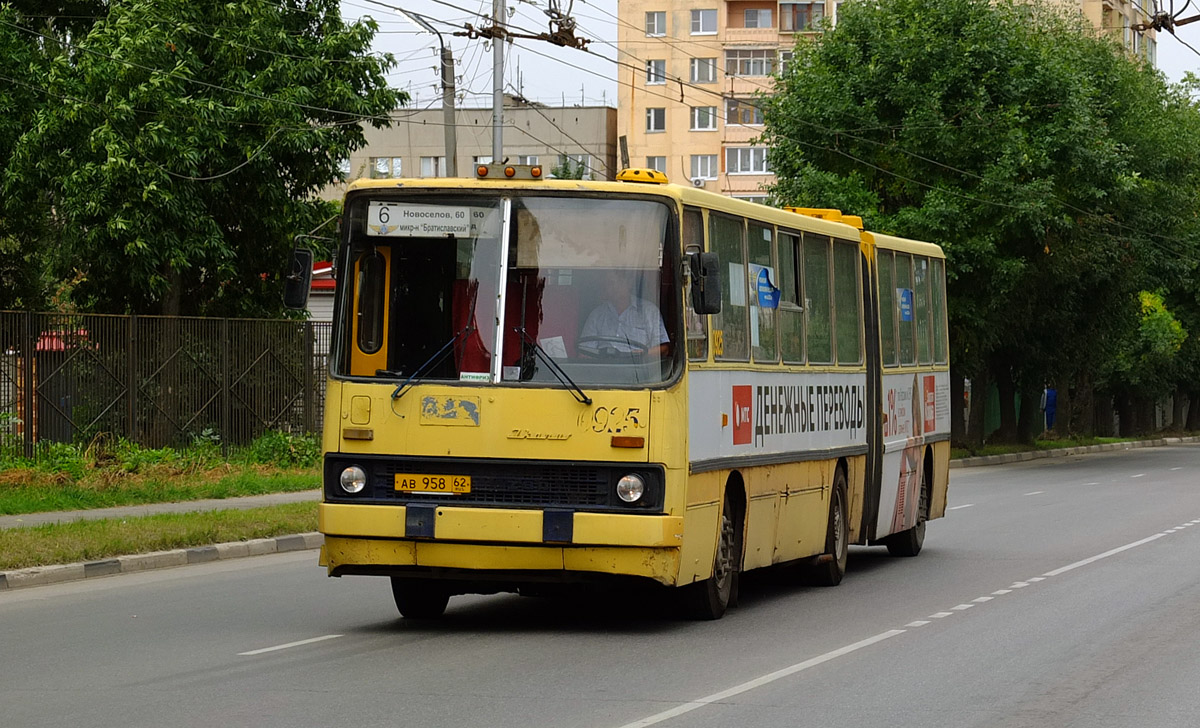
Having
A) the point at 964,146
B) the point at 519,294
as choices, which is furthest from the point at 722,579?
the point at 964,146

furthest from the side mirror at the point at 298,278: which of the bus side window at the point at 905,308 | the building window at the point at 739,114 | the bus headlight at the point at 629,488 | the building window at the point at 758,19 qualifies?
the building window at the point at 758,19

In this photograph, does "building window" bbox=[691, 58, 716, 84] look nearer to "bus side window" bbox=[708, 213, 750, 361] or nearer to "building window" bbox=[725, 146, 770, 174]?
"building window" bbox=[725, 146, 770, 174]

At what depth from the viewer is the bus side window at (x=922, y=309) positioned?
62.9 ft

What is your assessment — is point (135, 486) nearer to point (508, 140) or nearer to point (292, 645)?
point (292, 645)

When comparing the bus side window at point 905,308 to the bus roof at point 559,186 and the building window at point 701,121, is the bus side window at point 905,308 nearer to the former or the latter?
the bus roof at point 559,186

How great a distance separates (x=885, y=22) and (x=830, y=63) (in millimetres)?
1745

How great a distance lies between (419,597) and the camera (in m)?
12.7

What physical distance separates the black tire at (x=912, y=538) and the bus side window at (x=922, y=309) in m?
1.35

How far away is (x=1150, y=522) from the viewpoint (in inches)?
925

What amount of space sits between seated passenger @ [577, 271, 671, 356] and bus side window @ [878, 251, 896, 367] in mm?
6260

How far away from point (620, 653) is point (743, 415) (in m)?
2.66

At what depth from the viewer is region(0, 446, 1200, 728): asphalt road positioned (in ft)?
28.9

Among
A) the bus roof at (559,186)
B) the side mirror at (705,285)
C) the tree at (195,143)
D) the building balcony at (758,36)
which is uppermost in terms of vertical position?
the building balcony at (758,36)

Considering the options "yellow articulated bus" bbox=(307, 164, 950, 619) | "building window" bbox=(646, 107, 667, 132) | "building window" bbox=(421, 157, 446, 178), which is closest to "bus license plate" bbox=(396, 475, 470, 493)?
"yellow articulated bus" bbox=(307, 164, 950, 619)
